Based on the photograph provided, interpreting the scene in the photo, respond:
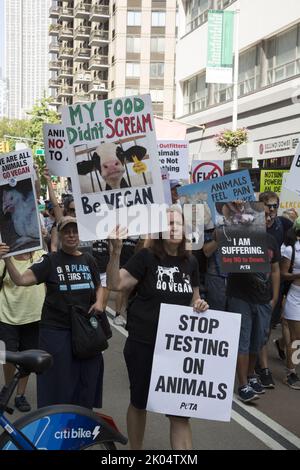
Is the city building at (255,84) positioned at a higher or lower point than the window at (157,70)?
lower

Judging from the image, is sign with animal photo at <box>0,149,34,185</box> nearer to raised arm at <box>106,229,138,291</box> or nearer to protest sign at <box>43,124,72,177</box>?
raised arm at <box>106,229,138,291</box>

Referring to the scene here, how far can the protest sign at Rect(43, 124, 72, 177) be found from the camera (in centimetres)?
→ 801

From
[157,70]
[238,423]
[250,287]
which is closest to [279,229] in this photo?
[250,287]

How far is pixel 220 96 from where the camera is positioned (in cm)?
2847

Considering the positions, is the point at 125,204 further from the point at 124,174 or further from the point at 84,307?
the point at 84,307

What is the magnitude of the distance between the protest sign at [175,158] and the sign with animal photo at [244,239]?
198 inches

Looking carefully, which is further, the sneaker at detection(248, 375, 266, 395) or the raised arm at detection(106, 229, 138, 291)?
the sneaker at detection(248, 375, 266, 395)

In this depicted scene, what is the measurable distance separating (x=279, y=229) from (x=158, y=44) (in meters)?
59.7

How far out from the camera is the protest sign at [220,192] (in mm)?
7293

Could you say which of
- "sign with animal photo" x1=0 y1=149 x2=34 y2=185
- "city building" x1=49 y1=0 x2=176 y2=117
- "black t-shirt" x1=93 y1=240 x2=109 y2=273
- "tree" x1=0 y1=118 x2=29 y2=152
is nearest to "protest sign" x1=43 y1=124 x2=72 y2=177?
"black t-shirt" x1=93 y1=240 x2=109 y2=273

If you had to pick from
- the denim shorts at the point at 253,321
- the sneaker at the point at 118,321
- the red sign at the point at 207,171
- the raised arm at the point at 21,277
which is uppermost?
the red sign at the point at 207,171

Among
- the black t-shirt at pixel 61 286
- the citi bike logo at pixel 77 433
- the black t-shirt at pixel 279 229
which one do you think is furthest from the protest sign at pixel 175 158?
the citi bike logo at pixel 77 433

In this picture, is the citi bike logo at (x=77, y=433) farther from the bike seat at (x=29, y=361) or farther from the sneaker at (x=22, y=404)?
the sneaker at (x=22, y=404)

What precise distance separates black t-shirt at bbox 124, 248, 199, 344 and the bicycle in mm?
893
